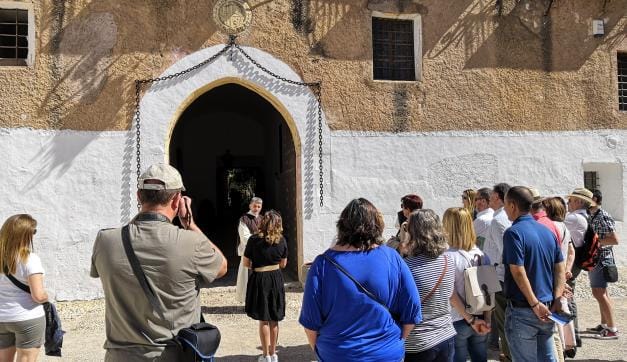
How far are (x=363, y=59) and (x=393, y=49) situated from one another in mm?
837

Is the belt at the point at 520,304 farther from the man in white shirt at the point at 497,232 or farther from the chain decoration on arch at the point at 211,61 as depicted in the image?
the chain decoration on arch at the point at 211,61

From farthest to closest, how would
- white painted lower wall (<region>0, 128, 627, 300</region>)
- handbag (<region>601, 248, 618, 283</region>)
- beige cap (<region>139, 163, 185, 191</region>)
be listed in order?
white painted lower wall (<region>0, 128, 627, 300</region>)
handbag (<region>601, 248, 618, 283</region>)
beige cap (<region>139, 163, 185, 191</region>)

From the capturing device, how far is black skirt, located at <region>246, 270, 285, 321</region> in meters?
5.57

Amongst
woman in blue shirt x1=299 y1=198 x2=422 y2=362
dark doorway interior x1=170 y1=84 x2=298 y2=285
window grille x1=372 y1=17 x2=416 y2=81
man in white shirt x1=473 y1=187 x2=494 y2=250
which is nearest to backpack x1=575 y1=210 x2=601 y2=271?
man in white shirt x1=473 y1=187 x2=494 y2=250

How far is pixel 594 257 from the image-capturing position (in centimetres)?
585

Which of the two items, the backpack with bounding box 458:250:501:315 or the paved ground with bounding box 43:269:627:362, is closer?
the backpack with bounding box 458:250:501:315

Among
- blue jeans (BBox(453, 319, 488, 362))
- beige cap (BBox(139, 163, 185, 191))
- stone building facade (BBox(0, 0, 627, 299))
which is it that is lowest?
blue jeans (BBox(453, 319, 488, 362))

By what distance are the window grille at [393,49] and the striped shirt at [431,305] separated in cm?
679

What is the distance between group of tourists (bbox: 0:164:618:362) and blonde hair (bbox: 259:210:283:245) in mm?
11

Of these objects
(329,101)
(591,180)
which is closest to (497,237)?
(329,101)

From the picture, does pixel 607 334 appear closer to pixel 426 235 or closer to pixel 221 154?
pixel 426 235

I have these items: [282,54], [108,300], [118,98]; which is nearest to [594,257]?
[108,300]

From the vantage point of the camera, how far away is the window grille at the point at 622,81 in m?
11.0

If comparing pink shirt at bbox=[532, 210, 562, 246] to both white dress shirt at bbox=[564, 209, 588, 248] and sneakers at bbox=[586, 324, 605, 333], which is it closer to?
white dress shirt at bbox=[564, 209, 588, 248]
